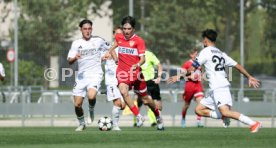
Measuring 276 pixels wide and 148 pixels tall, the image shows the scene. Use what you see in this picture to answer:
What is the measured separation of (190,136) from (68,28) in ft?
96.9

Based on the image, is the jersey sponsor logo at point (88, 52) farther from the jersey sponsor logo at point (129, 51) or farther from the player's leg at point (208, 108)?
the player's leg at point (208, 108)

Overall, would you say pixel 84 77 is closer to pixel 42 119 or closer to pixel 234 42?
pixel 42 119

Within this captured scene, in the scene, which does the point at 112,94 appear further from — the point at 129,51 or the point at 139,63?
the point at 139,63

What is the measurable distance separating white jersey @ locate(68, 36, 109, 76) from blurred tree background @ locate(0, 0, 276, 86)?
2113 centimetres

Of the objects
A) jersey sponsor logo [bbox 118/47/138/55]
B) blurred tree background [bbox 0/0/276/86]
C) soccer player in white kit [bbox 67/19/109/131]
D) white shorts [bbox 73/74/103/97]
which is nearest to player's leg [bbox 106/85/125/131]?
soccer player in white kit [bbox 67/19/109/131]

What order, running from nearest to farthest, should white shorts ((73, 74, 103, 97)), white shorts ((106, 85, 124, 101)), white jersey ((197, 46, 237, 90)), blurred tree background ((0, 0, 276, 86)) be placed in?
white jersey ((197, 46, 237, 90)) → white shorts ((73, 74, 103, 97)) → white shorts ((106, 85, 124, 101)) → blurred tree background ((0, 0, 276, 86))

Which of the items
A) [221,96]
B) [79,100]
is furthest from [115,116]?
[221,96]

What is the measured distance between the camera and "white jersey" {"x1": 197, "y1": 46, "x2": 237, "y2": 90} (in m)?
17.0

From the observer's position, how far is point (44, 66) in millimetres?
41062

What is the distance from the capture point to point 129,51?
63.4ft

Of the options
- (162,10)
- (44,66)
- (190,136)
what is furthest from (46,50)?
(190,136)

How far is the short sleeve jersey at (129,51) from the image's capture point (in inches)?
757

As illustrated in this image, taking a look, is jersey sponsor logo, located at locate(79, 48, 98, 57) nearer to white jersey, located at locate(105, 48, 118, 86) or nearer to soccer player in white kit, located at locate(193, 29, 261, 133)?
white jersey, located at locate(105, 48, 118, 86)

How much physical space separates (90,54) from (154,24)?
2633cm
